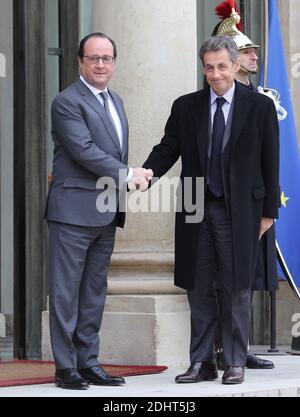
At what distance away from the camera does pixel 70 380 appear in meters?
7.62

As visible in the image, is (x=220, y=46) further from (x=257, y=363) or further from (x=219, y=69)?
(x=257, y=363)

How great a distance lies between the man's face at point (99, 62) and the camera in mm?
7750

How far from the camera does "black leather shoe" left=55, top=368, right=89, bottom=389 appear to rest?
7594 millimetres

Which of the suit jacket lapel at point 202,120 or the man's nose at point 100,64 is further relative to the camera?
the suit jacket lapel at point 202,120

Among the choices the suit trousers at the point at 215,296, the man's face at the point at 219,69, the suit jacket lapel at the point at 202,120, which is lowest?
the suit trousers at the point at 215,296

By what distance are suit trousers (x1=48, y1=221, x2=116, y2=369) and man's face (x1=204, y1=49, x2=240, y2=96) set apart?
1.00 m

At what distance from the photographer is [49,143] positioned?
1030 centimetres

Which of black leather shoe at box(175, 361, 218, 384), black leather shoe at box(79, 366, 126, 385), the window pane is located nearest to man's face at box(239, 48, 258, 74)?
the window pane

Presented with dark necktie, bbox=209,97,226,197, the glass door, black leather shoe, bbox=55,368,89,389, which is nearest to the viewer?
black leather shoe, bbox=55,368,89,389

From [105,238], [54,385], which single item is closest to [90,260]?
[105,238]

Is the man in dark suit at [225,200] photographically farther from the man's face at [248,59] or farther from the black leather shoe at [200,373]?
the man's face at [248,59]

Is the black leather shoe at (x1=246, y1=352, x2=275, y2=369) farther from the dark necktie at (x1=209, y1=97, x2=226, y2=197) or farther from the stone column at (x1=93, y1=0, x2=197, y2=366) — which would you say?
the dark necktie at (x1=209, y1=97, x2=226, y2=197)

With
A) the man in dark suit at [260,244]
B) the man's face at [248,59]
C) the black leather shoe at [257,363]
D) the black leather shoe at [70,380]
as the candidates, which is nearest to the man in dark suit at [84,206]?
the black leather shoe at [70,380]
